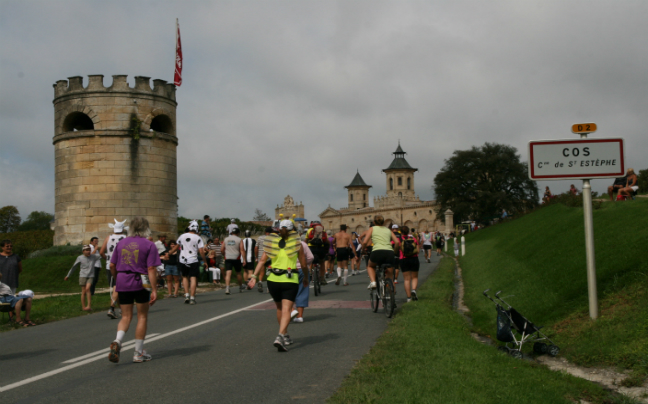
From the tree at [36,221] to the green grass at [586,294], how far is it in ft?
411

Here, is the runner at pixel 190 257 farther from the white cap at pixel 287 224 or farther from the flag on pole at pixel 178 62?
the flag on pole at pixel 178 62

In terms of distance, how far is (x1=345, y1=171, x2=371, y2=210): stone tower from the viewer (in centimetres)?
19200

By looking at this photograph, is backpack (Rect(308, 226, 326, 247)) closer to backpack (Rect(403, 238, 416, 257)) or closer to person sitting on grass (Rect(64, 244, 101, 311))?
backpack (Rect(403, 238, 416, 257))

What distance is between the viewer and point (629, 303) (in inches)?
325

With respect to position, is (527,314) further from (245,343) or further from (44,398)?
(44,398)

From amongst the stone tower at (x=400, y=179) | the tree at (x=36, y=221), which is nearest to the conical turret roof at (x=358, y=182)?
the stone tower at (x=400, y=179)

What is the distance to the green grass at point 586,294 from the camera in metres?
7.23

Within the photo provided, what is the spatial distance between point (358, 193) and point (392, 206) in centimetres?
3528

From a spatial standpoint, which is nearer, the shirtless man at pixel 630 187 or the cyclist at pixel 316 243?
the cyclist at pixel 316 243

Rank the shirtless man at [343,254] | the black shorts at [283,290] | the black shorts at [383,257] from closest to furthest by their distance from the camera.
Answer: the black shorts at [283,290] < the black shorts at [383,257] < the shirtless man at [343,254]

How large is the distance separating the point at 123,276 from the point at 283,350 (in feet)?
7.09

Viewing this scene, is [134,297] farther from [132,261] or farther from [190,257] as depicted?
[190,257]

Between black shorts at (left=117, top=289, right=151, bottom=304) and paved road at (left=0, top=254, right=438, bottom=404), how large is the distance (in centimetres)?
73

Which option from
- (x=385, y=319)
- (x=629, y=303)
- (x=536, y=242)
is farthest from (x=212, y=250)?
(x=629, y=303)
